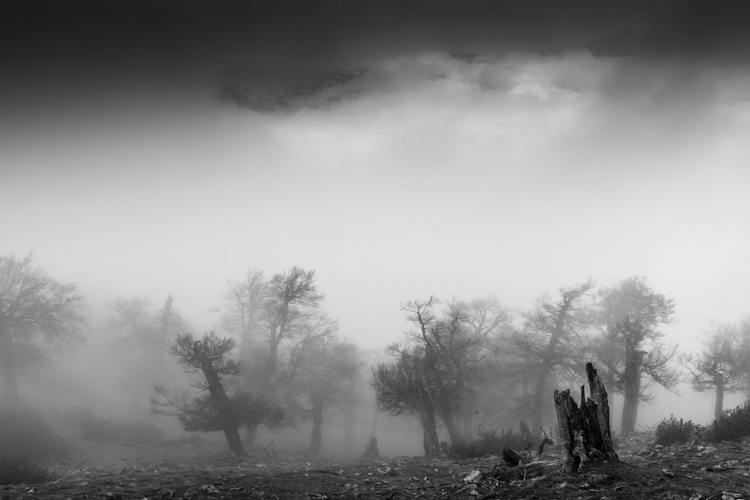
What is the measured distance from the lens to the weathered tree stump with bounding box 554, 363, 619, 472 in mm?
7543

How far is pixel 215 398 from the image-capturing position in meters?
20.6

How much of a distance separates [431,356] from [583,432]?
14.4 meters

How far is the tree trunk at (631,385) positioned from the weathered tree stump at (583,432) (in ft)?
60.6

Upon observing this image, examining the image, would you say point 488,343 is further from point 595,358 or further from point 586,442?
point 586,442

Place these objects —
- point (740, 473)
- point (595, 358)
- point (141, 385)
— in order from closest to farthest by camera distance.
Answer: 1. point (740, 473)
2. point (595, 358)
3. point (141, 385)

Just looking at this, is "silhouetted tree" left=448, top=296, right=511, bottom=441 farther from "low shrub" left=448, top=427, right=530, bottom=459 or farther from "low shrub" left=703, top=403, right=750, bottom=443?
"low shrub" left=703, top=403, right=750, bottom=443

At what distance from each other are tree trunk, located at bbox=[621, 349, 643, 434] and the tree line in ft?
0.24

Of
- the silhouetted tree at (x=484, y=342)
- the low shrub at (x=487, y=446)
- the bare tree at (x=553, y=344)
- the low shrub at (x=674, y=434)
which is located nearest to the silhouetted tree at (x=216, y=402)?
the low shrub at (x=487, y=446)

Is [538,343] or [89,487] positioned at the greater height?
[538,343]

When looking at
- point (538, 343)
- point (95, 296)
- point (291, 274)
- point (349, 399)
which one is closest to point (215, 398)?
point (291, 274)

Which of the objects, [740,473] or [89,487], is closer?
[740,473]

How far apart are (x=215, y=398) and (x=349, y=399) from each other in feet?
57.1

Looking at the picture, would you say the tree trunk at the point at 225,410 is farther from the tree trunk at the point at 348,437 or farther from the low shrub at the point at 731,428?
the low shrub at the point at 731,428

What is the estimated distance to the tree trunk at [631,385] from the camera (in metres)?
22.6
